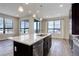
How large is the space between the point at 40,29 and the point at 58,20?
0.37 meters

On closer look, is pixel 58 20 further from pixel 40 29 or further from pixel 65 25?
pixel 40 29

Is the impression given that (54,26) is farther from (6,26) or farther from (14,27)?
(6,26)

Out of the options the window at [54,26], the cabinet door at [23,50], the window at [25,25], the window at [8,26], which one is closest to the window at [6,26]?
the window at [8,26]

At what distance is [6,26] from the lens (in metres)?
1.69

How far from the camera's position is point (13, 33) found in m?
1.89

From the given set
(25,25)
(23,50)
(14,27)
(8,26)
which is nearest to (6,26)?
(8,26)

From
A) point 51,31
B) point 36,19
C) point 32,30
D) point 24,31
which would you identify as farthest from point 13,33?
point 51,31

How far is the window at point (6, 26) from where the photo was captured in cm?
163

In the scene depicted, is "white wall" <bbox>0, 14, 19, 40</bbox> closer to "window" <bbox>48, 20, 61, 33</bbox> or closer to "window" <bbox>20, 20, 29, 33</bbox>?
"window" <bbox>20, 20, 29, 33</bbox>

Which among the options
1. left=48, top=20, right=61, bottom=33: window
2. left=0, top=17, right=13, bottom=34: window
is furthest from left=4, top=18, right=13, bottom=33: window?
left=48, top=20, right=61, bottom=33: window

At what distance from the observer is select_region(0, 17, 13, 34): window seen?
1631 millimetres

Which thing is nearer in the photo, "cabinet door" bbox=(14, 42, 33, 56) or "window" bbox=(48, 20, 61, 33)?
"cabinet door" bbox=(14, 42, 33, 56)

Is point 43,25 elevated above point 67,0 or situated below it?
below

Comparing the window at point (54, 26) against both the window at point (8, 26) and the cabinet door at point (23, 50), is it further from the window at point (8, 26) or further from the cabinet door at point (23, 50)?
the window at point (8, 26)
